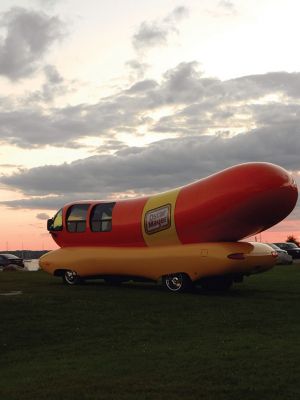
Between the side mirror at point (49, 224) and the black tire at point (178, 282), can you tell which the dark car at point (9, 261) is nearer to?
the side mirror at point (49, 224)

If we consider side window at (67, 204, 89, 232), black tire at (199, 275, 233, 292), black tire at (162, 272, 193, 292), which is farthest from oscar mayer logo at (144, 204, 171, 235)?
side window at (67, 204, 89, 232)

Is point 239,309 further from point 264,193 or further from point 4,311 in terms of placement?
point 4,311

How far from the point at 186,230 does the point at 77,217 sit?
17.5ft

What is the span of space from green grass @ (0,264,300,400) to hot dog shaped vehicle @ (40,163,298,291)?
1113mm

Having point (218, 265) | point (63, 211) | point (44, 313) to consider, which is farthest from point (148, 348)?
point (63, 211)

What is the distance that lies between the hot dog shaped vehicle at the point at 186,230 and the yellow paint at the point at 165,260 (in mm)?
33

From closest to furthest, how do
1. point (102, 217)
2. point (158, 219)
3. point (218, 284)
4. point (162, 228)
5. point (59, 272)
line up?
point (162, 228)
point (158, 219)
point (218, 284)
point (102, 217)
point (59, 272)

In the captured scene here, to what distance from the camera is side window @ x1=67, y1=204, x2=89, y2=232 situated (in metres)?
21.5

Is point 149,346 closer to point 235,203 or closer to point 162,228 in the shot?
point 235,203

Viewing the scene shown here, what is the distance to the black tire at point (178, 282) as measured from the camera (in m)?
18.6

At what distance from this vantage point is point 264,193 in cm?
1670

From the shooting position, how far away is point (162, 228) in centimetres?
1886

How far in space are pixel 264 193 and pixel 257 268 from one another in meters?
2.87

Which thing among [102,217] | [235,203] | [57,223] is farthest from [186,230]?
[57,223]
